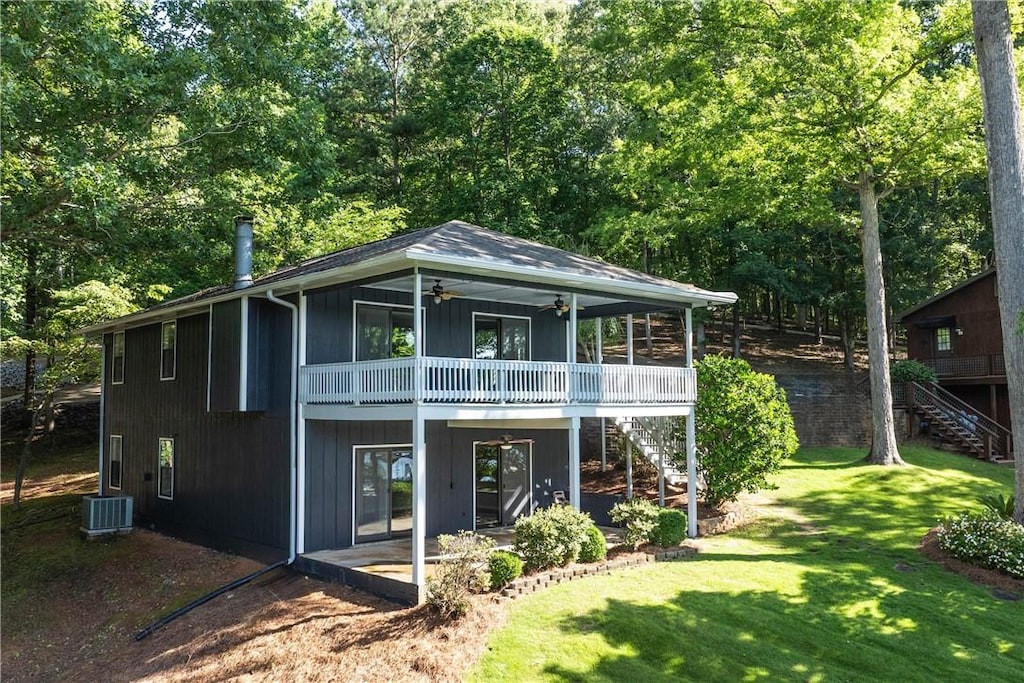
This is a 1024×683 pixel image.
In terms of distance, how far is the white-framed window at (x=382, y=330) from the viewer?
47.8 feet

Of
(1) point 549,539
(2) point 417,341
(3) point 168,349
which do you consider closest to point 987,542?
(1) point 549,539

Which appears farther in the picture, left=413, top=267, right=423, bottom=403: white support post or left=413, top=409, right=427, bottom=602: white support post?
left=413, top=267, right=423, bottom=403: white support post

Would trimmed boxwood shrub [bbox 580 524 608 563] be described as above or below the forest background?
below

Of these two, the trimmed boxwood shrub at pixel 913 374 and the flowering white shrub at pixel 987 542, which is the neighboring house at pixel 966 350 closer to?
the trimmed boxwood shrub at pixel 913 374

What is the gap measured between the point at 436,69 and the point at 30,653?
2825 cm

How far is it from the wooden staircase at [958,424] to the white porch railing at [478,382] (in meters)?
14.9

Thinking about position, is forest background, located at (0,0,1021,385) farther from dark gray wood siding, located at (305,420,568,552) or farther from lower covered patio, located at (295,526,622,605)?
lower covered patio, located at (295,526,622,605)

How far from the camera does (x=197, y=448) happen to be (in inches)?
649

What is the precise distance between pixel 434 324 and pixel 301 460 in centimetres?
372

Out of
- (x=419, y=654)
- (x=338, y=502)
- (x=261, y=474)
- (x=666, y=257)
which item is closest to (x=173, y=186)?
(x=261, y=474)

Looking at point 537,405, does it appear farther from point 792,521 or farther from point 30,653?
point 30,653

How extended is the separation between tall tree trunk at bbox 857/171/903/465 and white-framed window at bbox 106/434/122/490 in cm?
2072

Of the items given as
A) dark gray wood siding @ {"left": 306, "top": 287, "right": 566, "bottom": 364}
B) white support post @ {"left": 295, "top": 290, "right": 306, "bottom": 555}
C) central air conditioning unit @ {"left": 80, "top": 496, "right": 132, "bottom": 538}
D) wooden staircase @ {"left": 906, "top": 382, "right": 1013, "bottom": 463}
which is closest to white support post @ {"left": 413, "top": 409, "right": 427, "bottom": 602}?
white support post @ {"left": 295, "top": 290, "right": 306, "bottom": 555}

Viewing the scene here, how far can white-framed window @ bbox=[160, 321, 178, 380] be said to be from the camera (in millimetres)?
17328
